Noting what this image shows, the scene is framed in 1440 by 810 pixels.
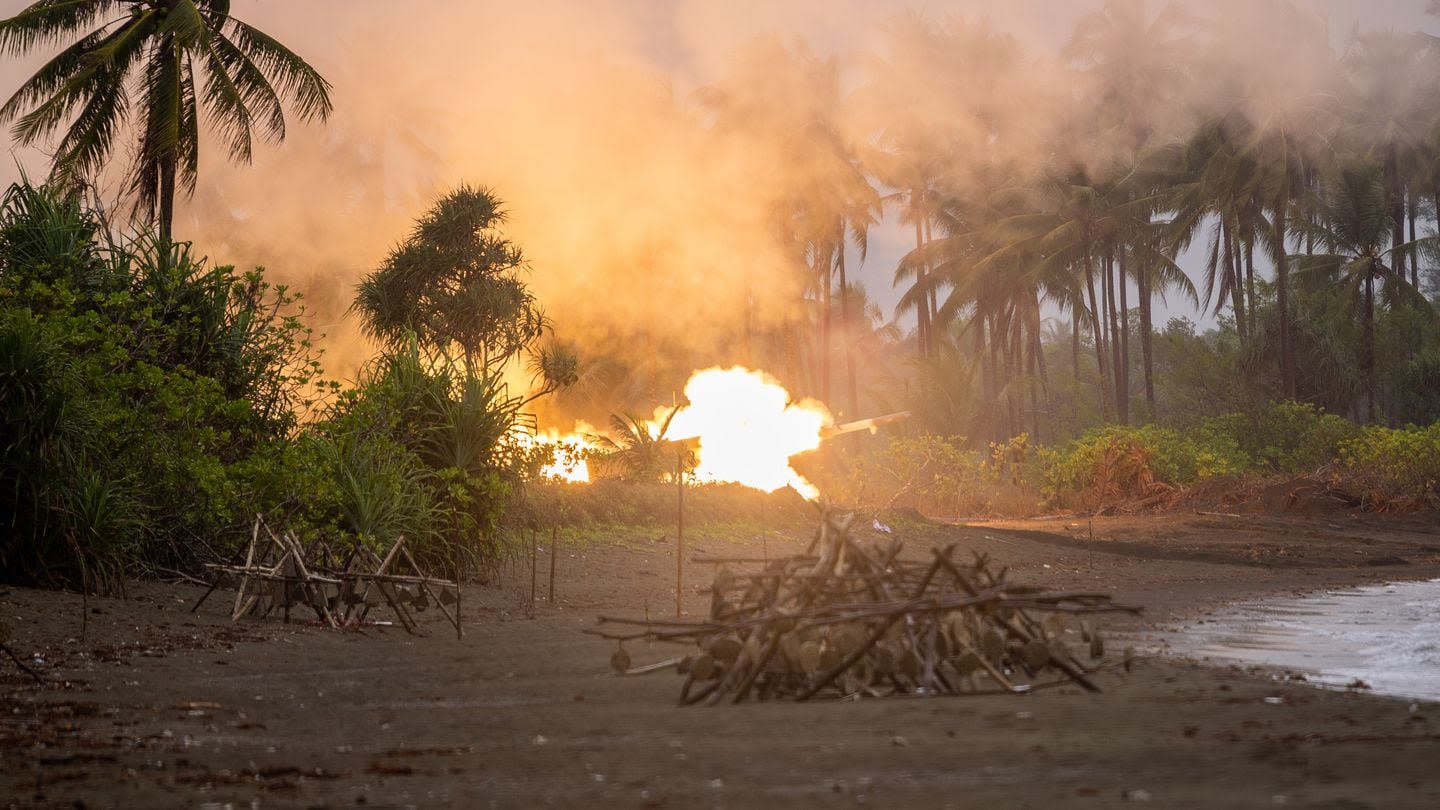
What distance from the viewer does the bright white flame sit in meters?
24.3

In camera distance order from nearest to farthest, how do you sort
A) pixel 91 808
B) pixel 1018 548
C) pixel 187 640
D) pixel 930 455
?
pixel 91 808
pixel 187 640
pixel 1018 548
pixel 930 455

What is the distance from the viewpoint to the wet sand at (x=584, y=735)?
202 inches

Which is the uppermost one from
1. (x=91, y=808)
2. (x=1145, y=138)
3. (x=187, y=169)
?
(x=1145, y=138)

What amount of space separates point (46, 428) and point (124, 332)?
2.64 meters

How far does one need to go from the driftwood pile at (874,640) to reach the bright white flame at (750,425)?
1517 centimetres

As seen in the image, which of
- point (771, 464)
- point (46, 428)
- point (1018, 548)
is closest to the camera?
point (46, 428)

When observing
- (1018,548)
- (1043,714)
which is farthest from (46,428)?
(1018,548)

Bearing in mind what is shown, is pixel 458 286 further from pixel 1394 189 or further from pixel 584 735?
pixel 1394 189

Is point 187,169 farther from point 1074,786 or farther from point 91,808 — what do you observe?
point 1074,786

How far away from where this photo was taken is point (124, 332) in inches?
588

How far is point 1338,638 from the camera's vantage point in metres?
12.6

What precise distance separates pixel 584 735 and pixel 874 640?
178 centimetres

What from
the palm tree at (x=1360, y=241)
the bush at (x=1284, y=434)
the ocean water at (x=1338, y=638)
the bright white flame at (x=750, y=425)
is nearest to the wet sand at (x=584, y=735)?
the ocean water at (x=1338, y=638)

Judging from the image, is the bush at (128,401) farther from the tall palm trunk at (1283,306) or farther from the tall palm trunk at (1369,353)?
the tall palm trunk at (1369,353)
